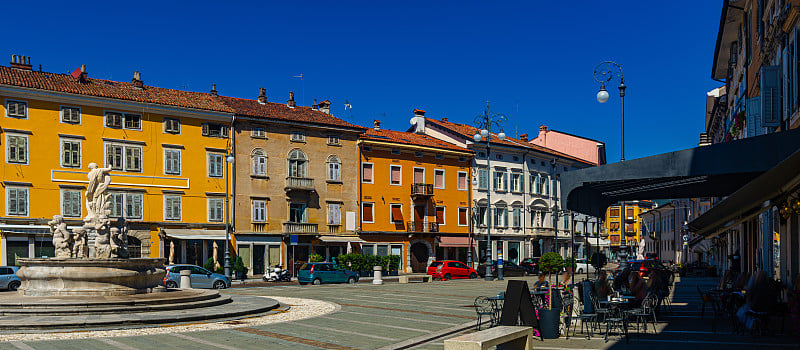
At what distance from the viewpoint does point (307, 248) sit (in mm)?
49906

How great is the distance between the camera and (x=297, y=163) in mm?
50094

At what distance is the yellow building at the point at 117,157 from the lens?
39.8 m

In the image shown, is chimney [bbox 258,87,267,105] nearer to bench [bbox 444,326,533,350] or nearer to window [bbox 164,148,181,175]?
window [bbox 164,148,181,175]

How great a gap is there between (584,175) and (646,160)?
1507 mm

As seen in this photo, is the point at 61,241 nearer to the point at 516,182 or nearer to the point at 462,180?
the point at 462,180

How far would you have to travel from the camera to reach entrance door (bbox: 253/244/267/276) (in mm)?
47500

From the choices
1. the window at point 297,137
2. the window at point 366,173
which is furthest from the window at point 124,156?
the window at point 366,173

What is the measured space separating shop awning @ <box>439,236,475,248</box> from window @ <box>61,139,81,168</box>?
27.9m

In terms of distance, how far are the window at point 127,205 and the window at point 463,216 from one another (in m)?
26.1

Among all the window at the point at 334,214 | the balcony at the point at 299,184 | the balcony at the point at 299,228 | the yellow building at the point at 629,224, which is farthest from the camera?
the yellow building at the point at 629,224

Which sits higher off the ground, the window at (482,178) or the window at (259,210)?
the window at (482,178)

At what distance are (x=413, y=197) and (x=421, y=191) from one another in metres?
0.80

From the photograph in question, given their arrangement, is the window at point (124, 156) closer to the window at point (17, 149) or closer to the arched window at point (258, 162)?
the window at point (17, 149)

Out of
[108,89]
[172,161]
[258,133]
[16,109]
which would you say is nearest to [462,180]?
[258,133]
